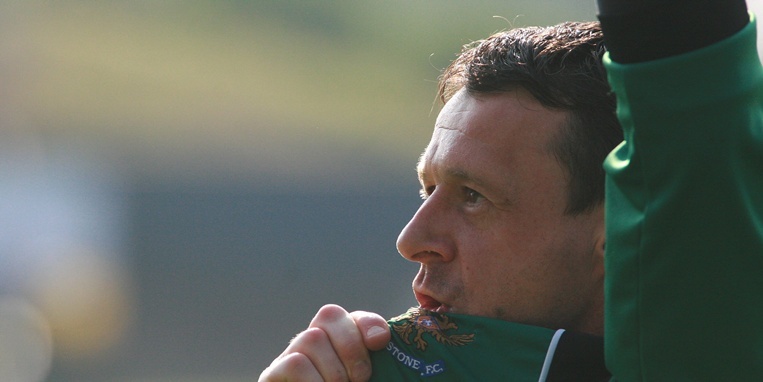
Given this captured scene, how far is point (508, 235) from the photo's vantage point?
1518mm

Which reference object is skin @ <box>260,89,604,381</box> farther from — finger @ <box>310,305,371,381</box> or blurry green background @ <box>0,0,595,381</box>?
blurry green background @ <box>0,0,595,381</box>

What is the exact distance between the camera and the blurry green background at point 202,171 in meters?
8.45

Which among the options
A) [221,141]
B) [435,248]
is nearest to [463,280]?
[435,248]

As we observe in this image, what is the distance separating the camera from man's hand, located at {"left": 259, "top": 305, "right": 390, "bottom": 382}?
1.35 meters

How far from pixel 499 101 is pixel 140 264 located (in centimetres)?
732

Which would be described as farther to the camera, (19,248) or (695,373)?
(19,248)

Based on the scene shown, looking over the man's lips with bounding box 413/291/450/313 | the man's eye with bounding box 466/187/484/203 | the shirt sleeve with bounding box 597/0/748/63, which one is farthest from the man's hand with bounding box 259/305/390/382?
the shirt sleeve with bounding box 597/0/748/63

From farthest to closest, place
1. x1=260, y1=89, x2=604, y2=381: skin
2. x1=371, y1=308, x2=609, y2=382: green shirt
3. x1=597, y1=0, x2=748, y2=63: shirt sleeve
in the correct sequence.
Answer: x1=260, y1=89, x2=604, y2=381: skin → x1=371, y1=308, x2=609, y2=382: green shirt → x1=597, y1=0, x2=748, y2=63: shirt sleeve

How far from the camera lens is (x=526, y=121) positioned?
1581 millimetres

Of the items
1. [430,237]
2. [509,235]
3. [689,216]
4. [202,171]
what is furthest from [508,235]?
[202,171]

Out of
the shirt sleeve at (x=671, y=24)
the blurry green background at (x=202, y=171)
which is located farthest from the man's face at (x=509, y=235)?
the blurry green background at (x=202, y=171)

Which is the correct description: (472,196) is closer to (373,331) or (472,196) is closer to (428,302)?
(428,302)

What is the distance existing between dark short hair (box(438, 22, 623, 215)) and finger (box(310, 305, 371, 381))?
0.45 meters

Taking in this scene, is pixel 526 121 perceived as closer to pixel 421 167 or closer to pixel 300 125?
pixel 421 167
